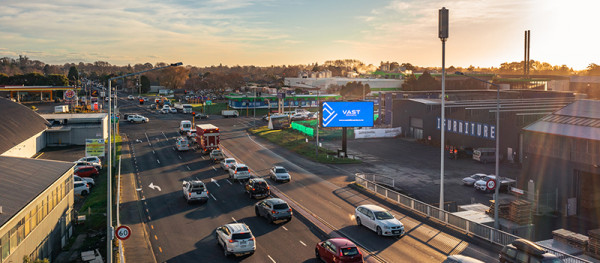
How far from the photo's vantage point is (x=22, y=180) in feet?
89.2

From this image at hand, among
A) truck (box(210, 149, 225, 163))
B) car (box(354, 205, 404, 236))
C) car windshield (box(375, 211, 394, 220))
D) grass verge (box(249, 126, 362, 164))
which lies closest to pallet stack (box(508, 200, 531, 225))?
car (box(354, 205, 404, 236))

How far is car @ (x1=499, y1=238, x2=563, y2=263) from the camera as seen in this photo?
68.1 ft

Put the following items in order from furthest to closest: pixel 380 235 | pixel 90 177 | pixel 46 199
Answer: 1. pixel 90 177
2. pixel 380 235
3. pixel 46 199

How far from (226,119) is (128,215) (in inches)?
2820

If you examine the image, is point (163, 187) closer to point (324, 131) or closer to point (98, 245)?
point (98, 245)

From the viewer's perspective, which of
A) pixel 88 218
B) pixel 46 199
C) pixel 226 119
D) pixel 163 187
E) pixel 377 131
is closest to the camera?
pixel 46 199

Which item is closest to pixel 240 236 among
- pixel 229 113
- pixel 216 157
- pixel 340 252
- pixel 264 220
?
pixel 340 252

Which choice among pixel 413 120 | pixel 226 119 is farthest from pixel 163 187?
pixel 226 119

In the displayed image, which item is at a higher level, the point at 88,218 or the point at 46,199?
the point at 46,199

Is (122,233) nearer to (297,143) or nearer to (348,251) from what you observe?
(348,251)

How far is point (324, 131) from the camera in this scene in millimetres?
81750

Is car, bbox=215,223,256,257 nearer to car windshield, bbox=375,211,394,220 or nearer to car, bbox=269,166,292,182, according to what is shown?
car windshield, bbox=375,211,394,220

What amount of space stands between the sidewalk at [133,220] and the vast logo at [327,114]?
2357 centimetres

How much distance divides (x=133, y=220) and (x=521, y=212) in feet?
86.2
